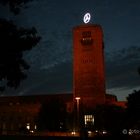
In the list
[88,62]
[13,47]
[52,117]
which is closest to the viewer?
[13,47]

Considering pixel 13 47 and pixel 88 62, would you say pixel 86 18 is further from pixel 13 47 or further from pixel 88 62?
pixel 13 47

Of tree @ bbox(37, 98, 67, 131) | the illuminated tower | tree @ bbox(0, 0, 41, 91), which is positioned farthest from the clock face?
tree @ bbox(0, 0, 41, 91)

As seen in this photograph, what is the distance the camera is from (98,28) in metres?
122

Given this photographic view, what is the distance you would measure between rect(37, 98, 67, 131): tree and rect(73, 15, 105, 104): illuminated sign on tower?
103 feet

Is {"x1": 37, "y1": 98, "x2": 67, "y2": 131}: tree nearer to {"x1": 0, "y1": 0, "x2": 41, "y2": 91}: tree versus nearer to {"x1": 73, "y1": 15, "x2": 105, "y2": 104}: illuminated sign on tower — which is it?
{"x1": 73, "y1": 15, "x2": 105, "y2": 104}: illuminated sign on tower

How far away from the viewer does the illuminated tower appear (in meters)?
119

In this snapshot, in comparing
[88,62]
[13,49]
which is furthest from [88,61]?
[13,49]

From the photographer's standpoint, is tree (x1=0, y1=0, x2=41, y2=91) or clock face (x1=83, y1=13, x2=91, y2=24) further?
clock face (x1=83, y1=13, x2=91, y2=24)

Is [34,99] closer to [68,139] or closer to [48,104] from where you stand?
[48,104]

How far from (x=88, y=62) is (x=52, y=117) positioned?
38.7 metres

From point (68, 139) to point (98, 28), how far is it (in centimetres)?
8911

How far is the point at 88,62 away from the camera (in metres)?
121

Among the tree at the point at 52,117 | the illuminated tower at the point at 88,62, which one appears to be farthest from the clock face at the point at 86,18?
the tree at the point at 52,117

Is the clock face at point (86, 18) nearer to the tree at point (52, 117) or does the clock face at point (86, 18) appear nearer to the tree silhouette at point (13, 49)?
the tree at point (52, 117)
